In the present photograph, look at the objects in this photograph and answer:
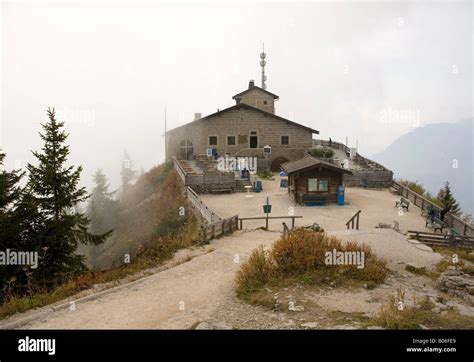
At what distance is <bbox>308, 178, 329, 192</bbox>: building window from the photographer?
997 inches

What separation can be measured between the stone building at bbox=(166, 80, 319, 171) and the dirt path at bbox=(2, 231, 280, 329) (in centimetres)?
2675

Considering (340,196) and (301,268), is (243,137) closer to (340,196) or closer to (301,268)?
(340,196)

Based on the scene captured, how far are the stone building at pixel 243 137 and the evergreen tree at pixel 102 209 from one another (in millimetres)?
12942

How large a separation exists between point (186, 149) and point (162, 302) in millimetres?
30938

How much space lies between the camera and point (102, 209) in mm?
52094

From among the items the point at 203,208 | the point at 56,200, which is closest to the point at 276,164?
the point at 203,208

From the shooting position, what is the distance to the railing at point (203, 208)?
63.6ft

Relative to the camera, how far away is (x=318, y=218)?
69.9ft

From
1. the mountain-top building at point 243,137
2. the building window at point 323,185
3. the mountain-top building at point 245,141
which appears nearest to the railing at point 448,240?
the building window at point 323,185

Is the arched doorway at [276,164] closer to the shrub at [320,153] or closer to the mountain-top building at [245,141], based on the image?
the mountain-top building at [245,141]

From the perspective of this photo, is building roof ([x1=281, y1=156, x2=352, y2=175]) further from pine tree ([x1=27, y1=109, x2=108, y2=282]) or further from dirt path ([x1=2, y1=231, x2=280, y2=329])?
pine tree ([x1=27, y1=109, x2=108, y2=282])
